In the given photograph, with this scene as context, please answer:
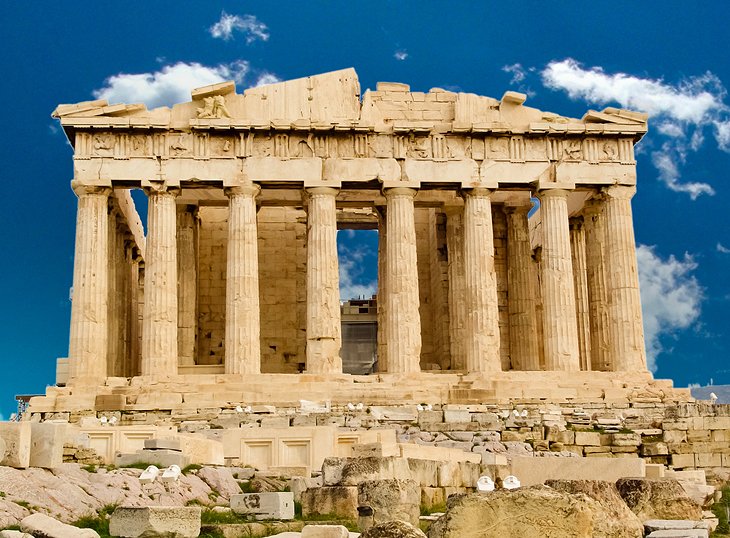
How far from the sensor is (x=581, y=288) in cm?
4644

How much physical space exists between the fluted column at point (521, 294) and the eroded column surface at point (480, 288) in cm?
469

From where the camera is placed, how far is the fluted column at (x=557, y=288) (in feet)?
134

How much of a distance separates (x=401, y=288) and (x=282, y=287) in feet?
28.6

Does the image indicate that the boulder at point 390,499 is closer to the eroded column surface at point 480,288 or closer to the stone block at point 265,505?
the stone block at point 265,505

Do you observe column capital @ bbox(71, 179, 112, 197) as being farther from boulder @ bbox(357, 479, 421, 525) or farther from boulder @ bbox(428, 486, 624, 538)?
boulder @ bbox(428, 486, 624, 538)

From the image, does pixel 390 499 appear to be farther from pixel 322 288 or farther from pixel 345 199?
pixel 345 199

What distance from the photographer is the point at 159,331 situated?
3984cm

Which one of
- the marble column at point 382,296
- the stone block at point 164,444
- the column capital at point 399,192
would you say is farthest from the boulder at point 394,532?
the column capital at point 399,192

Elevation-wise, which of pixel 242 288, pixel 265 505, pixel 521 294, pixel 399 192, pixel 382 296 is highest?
pixel 399 192

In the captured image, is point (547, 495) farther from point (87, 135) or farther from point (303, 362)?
point (303, 362)

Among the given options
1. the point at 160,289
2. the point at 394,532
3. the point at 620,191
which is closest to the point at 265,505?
the point at 394,532

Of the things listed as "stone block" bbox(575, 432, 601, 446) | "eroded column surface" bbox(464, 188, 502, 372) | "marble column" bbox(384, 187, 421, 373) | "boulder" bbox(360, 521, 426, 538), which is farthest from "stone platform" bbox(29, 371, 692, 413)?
"boulder" bbox(360, 521, 426, 538)

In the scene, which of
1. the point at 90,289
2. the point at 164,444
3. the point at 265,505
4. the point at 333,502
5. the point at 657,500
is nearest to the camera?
the point at 657,500

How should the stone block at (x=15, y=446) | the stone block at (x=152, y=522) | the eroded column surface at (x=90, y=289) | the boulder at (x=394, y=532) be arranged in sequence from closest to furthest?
the boulder at (x=394, y=532) → the stone block at (x=152, y=522) → the stone block at (x=15, y=446) → the eroded column surface at (x=90, y=289)
